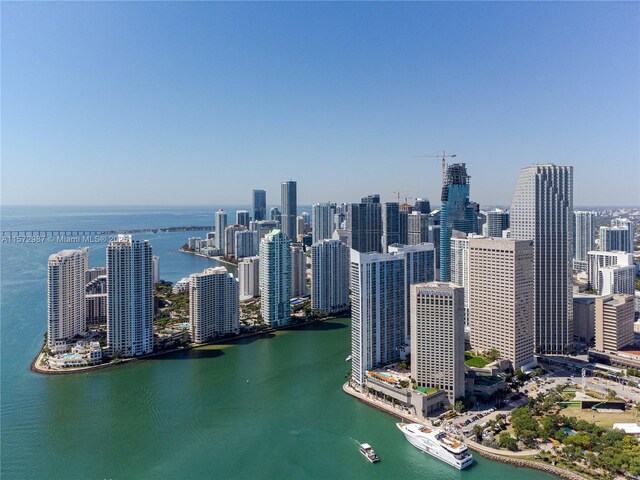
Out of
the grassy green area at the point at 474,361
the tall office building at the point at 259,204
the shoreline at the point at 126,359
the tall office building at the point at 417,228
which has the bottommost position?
the shoreline at the point at 126,359

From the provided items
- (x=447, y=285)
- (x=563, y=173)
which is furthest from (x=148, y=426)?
(x=563, y=173)

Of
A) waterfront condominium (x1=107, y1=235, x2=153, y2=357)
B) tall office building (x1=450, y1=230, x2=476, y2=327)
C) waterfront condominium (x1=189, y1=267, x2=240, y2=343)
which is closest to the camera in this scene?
waterfront condominium (x1=107, y1=235, x2=153, y2=357)

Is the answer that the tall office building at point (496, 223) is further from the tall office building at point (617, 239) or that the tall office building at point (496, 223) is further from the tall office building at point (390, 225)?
the tall office building at point (617, 239)

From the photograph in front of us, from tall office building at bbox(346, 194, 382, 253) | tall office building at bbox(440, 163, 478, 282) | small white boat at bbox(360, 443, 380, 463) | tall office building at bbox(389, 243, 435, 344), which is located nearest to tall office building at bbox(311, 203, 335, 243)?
tall office building at bbox(346, 194, 382, 253)

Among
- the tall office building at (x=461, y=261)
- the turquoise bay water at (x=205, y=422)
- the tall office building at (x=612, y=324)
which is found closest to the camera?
the turquoise bay water at (x=205, y=422)

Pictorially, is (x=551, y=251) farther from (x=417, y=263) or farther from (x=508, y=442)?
(x=508, y=442)

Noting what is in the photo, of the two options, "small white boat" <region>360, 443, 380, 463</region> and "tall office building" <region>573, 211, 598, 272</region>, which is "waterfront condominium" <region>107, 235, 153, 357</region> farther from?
"tall office building" <region>573, 211, 598, 272</region>

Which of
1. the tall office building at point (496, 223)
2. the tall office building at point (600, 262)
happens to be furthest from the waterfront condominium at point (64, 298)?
the tall office building at point (496, 223)
